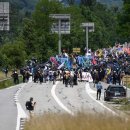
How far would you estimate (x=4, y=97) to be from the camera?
5175cm

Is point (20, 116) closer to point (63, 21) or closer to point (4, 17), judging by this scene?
point (4, 17)

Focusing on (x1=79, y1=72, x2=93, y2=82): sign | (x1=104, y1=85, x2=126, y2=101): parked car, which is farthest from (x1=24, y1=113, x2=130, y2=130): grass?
(x1=79, y1=72, x2=93, y2=82): sign

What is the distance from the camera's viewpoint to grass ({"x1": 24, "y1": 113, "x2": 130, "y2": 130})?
70.0 ft

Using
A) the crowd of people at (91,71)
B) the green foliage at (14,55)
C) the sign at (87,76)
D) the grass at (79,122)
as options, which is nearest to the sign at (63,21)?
the green foliage at (14,55)

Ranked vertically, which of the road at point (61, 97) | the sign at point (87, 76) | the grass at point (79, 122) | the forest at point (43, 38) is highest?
the forest at point (43, 38)

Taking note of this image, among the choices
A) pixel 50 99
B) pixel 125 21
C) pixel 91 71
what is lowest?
pixel 50 99

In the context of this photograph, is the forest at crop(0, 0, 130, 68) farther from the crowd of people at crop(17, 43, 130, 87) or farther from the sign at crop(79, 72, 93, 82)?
the sign at crop(79, 72, 93, 82)

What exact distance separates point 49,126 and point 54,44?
10568 cm

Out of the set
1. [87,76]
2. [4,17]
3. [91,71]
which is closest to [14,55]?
[4,17]

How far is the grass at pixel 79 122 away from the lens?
840 inches

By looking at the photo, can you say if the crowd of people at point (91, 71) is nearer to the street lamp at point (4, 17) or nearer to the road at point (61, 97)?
the road at point (61, 97)

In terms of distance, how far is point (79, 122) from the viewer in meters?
22.7

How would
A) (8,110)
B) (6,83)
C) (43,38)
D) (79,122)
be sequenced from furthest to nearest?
(43,38) → (6,83) → (8,110) → (79,122)

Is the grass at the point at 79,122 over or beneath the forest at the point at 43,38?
beneath
